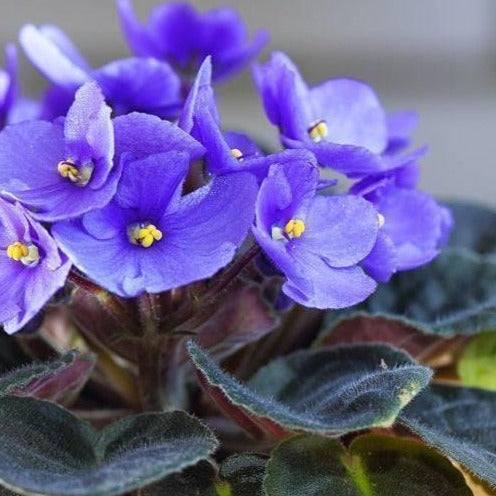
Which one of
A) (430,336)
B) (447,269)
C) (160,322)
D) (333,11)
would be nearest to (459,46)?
(333,11)

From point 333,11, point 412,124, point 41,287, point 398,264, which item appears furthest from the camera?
point 333,11

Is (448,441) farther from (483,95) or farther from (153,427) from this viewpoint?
(483,95)

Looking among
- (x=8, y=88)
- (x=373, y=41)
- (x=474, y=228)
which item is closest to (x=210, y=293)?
(x=8, y=88)

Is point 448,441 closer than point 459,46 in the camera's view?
Yes

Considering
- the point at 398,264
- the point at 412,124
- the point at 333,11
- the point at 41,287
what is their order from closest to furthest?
the point at 41,287, the point at 398,264, the point at 412,124, the point at 333,11

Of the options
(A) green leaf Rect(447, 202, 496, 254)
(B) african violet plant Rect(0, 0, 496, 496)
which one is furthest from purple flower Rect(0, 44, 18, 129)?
(A) green leaf Rect(447, 202, 496, 254)

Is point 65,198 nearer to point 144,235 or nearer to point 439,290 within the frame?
point 144,235
